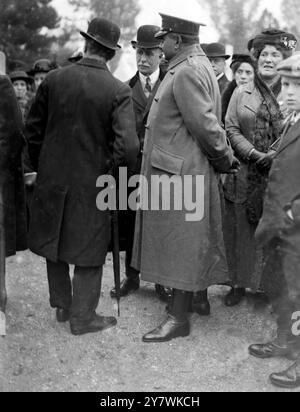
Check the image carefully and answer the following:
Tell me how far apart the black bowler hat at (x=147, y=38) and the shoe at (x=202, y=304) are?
7.11 ft

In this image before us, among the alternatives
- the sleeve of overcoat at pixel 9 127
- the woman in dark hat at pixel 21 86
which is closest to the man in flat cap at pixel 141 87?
the sleeve of overcoat at pixel 9 127

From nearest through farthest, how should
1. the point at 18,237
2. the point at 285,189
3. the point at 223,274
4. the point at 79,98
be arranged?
the point at 285,189
the point at 79,98
the point at 223,274
the point at 18,237

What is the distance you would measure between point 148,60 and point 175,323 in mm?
2346

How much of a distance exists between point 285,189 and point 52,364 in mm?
1851

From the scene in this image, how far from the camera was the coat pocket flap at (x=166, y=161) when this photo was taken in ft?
13.9

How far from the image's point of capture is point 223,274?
4473 mm

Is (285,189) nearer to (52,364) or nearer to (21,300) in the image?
(52,364)

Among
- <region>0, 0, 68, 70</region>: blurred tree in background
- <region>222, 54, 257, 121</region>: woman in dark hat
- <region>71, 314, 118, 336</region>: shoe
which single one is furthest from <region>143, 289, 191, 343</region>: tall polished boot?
<region>0, 0, 68, 70</region>: blurred tree in background

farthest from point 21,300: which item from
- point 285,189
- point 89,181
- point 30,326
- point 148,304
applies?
point 285,189

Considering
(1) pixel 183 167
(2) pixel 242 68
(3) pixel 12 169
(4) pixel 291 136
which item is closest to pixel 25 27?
(2) pixel 242 68

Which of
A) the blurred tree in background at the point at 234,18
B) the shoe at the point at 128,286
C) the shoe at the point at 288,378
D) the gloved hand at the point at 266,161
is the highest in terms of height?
the gloved hand at the point at 266,161

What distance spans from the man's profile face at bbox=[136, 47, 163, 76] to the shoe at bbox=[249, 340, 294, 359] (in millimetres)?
2571

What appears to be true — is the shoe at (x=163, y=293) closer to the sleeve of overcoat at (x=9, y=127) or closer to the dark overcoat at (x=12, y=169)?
the dark overcoat at (x=12, y=169)

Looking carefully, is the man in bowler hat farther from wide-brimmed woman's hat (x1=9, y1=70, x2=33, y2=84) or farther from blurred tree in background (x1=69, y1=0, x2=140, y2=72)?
blurred tree in background (x1=69, y1=0, x2=140, y2=72)
